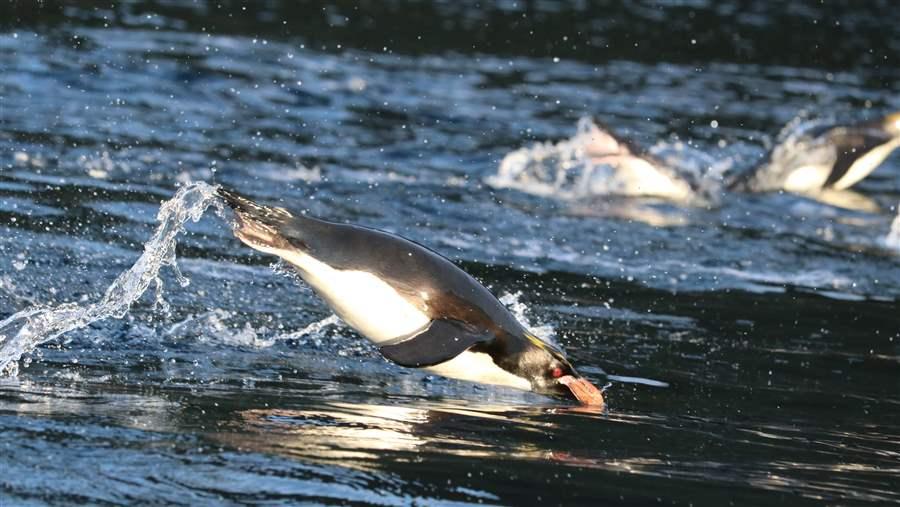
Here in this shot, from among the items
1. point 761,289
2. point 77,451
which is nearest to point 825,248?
point 761,289

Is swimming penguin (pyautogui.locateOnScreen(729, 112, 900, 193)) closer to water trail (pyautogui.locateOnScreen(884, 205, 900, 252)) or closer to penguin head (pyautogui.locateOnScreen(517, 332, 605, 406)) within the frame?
water trail (pyautogui.locateOnScreen(884, 205, 900, 252))

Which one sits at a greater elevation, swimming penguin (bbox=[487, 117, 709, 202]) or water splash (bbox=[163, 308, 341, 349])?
swimming penguin (bbox=[487, 117, 709, 202])

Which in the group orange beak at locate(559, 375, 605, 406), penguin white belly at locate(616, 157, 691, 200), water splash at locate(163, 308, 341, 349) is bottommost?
orange beak at locate(559, 375, 605, 406)

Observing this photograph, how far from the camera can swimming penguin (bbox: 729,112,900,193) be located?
526 inches

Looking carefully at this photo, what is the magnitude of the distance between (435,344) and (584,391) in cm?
A: 67

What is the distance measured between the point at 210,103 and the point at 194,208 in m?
7.88

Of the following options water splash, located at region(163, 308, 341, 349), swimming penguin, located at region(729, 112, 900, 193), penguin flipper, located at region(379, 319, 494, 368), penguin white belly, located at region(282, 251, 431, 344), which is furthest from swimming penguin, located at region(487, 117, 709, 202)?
penguin flipper, located at region(379, 319, 494, 368)

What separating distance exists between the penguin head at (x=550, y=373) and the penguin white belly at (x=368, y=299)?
450mm

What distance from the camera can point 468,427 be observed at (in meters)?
5.74

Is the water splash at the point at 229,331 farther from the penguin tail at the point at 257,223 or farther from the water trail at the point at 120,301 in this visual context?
the penguin tail at the point at 257,223

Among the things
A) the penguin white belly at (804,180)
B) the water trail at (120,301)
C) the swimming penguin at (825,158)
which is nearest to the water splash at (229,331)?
the water trail at (120,301)

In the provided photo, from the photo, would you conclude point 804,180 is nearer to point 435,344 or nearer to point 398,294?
point 398,294

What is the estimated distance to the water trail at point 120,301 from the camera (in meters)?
6.34

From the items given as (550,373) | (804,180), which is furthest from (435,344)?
(804,180)
